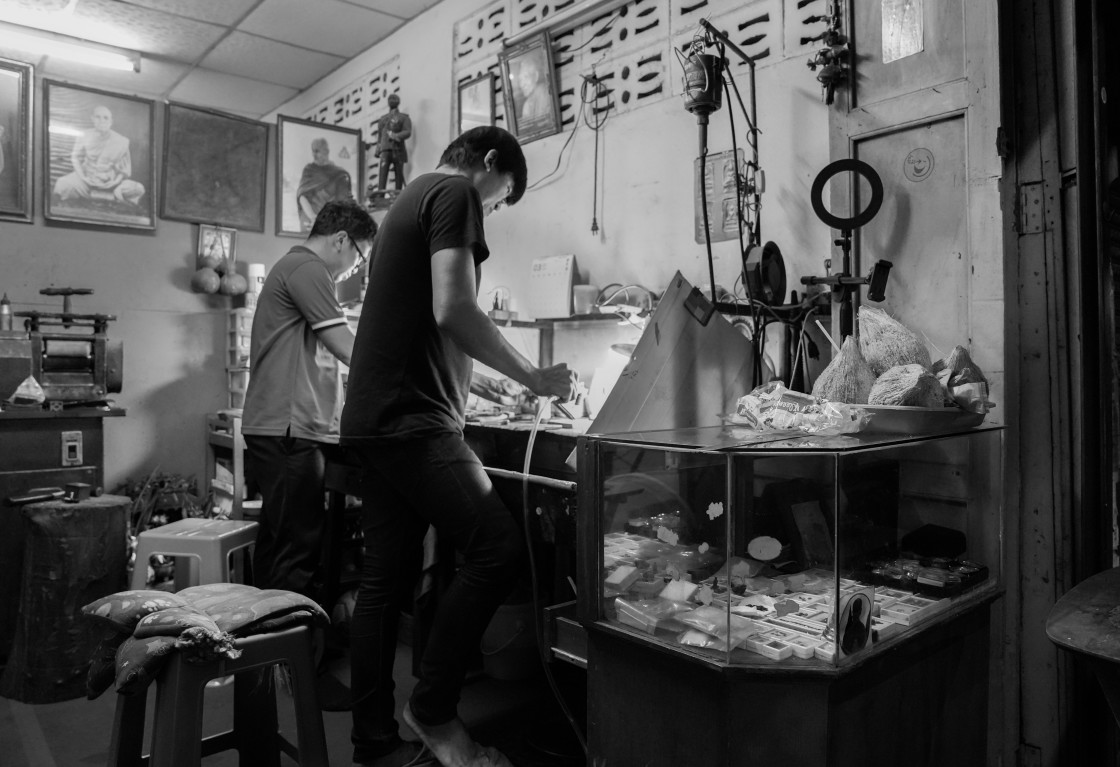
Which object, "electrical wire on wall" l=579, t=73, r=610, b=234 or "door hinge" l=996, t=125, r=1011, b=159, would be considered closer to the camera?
"door hinge" l=996, t=125, r=1011, b=159

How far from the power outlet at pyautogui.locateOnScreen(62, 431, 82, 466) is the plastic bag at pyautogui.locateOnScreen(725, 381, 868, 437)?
273cm

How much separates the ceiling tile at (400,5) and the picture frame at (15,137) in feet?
6.16

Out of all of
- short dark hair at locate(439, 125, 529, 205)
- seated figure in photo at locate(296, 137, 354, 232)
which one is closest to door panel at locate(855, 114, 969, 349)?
short dark hair at locate(439, 125, 529, 205)

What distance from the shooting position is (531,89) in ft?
12.5

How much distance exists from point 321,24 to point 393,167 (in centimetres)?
107

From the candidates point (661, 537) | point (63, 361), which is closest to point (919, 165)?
point (661, 537)

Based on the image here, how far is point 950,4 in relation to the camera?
2.14 metres

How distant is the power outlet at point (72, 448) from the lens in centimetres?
322

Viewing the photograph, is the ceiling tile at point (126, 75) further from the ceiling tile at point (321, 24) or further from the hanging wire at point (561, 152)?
the hanging wire at point (561, 152)

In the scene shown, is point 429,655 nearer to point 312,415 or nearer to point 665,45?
point 312,415

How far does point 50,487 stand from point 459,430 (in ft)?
6.74

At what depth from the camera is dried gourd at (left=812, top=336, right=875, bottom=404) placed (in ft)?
6.16

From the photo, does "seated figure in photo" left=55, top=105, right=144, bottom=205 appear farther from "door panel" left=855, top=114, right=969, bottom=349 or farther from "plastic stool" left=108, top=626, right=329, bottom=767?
"door panel" left=855, top=114, right=969, bottom=349

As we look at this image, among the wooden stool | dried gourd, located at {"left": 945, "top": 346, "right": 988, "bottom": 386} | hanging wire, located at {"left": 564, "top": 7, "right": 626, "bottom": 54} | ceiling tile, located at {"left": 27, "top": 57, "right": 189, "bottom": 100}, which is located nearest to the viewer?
the wooden stool
